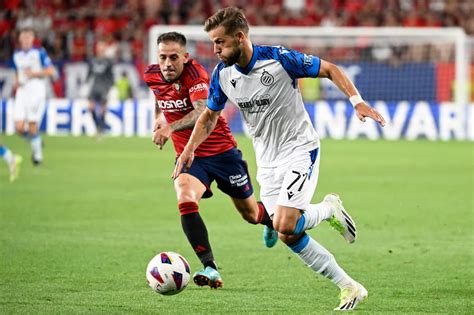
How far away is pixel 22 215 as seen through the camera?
12.9m

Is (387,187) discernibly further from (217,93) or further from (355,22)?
(355,22)

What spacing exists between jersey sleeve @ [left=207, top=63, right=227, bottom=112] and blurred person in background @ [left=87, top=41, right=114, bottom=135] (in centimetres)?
1978

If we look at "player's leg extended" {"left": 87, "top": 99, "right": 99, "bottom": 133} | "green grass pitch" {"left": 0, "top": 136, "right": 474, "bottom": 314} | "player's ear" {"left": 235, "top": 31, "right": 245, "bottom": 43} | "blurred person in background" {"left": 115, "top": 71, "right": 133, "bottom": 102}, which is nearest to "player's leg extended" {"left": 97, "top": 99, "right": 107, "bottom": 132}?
"player's leg extended" {"left": 87, "top": 99, "right": 99, "bottom": 133}

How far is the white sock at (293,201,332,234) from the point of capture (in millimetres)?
7270

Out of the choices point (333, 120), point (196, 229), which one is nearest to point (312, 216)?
point (196, 229)

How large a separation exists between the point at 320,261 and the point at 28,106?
13271mm

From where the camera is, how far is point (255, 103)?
754 centimetres

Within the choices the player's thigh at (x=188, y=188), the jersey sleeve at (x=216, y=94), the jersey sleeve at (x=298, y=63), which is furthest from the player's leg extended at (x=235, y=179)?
the jersey sleeve at (x=298, y=63)

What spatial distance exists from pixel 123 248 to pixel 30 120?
9.61m

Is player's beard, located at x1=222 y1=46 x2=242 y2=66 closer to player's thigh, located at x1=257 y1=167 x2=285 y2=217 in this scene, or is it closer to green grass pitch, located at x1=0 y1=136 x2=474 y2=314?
player's thigh, located at x1=257 y1=167 x2=285 y2=217

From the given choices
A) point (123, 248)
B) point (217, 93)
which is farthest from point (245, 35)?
point (123, 248)

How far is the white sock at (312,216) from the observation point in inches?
286

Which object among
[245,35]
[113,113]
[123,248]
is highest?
[245,35]

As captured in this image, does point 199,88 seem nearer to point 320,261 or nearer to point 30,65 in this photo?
point 320,261
